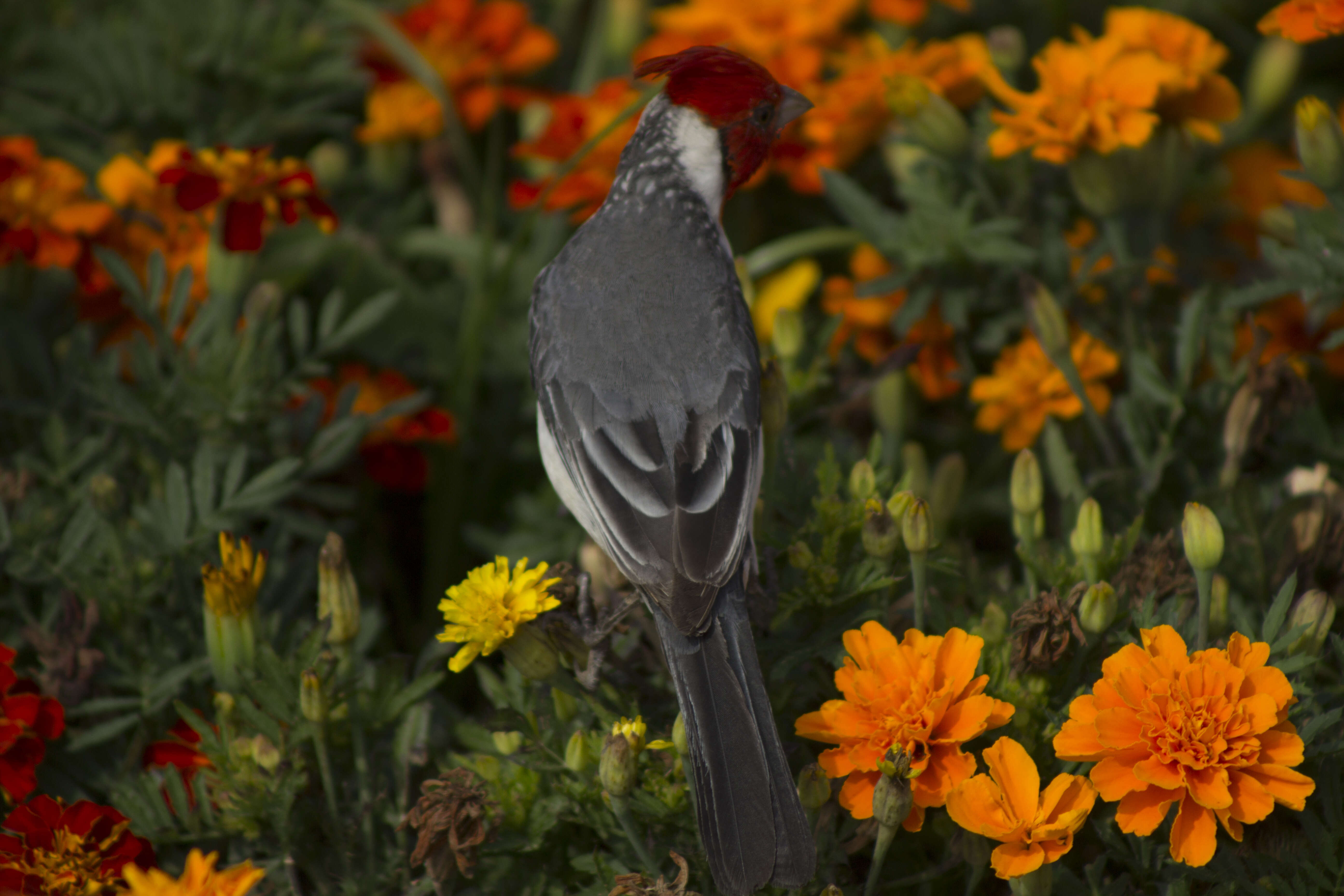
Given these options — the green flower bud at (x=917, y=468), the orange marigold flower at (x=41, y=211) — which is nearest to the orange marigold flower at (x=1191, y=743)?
the green flower bud at (x=917, y=468)

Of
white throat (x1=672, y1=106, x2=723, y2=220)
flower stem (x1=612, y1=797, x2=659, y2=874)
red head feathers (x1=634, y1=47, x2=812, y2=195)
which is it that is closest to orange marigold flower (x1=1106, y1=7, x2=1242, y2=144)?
red head feathers (x1=634, y1=47, x2=812, y2=195)

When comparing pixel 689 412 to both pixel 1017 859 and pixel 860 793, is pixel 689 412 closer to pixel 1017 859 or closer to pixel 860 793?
pixel 860 793

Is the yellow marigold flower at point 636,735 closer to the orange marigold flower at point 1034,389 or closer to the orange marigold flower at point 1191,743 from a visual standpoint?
the orange marigold flower at point 1191,743

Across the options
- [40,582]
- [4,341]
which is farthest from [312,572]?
[4,341]

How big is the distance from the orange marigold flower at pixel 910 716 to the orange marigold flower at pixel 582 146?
1098 mm

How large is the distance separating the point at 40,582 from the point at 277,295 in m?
0.54

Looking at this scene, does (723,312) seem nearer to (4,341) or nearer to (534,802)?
(534,802)

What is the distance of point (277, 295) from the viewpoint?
1.84 metres

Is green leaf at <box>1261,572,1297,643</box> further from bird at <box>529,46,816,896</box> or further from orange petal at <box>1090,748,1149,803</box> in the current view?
bird at <box>529,46,816,896</box>

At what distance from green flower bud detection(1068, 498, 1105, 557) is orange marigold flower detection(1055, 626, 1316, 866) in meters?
Answer: 0.23

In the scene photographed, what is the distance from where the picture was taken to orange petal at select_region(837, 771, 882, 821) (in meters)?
1.18

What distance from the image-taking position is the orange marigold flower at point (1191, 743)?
109 cm

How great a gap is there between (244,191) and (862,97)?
3.44 feet

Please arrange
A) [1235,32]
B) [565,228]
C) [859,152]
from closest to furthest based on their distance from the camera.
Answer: [859,152]
[565,228]
[1235,32]
